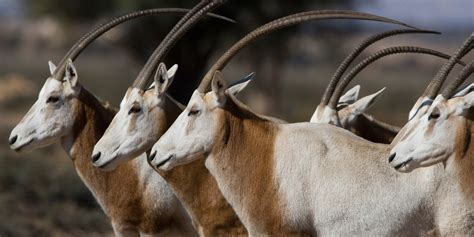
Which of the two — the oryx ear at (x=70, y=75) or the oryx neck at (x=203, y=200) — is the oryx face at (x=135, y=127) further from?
the oryx ear at (x=70, y=75)

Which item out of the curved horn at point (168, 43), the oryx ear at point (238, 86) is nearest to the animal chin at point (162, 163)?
the oryx ear at point (238, 86)

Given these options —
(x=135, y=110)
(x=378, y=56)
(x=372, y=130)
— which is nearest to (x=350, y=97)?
(x=372, y=130)

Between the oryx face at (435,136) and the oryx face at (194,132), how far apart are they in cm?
126

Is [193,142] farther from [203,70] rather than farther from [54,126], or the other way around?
[203,70]

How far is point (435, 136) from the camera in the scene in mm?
7746

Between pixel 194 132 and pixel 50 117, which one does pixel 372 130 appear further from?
pixel 50 117

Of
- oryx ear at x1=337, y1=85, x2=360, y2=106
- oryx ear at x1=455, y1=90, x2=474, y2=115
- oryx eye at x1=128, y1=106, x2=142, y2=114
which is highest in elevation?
oryx ear at x1=455, y1=90, x2=474, y2=115

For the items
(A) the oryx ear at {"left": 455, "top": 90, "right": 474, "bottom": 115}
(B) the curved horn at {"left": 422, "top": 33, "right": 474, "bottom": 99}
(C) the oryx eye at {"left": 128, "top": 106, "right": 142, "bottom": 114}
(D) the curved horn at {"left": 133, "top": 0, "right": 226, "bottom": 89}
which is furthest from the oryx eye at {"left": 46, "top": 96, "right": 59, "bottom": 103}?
(A) the oryx ear at {"left": 455, "top": 90, "right": 474, "bottom": 115}

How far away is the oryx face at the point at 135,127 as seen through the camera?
343 inches

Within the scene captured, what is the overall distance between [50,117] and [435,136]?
3.23 metres

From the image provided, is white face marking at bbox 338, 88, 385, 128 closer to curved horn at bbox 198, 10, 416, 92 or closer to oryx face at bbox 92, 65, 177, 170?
curved horn at bbox 198, 10, 416, 92

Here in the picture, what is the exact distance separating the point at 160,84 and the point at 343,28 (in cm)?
2265

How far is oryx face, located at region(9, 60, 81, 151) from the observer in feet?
A: 30.9

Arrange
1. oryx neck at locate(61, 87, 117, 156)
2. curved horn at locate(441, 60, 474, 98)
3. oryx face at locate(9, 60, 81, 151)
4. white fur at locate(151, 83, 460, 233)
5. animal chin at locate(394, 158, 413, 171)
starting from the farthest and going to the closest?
oryx neck at locate(61, 87, 117, 156), oryx face at locate(9, 60, 81, 151), curved horn at locate(441, 60, 474, 98), white fur at locate(151, 83, 460, 233), animal chin at locate(394, 158, 413, 171)
